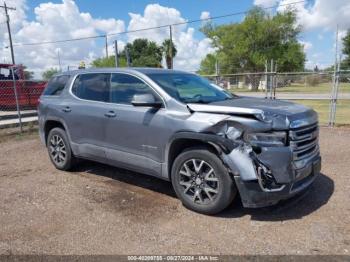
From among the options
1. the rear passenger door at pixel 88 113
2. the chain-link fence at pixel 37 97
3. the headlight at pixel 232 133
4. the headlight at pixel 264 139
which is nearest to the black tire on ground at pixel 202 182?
the headlight at pixel 232 133

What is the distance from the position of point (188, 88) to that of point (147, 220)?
1.93 metres

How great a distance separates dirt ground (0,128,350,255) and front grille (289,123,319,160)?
74cm

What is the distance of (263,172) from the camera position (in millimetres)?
3693

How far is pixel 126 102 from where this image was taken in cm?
489

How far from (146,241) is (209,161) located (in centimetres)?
114

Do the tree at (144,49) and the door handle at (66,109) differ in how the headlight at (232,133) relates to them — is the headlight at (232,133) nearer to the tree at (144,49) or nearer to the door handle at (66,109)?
the door handle at (66,109)

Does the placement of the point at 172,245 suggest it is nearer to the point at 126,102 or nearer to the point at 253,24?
the point at 126,102

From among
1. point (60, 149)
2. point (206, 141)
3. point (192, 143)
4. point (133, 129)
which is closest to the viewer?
point (206, 141)

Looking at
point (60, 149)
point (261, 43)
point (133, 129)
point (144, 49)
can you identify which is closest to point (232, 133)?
point (133, 129)

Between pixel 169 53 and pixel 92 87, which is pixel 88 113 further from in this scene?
pixel 169 53

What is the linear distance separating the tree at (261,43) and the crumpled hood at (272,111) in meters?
45.7

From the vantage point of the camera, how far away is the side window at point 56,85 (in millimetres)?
6083

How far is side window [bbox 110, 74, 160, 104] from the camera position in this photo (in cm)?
475

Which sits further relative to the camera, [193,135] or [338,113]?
[338,113]
